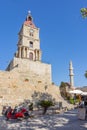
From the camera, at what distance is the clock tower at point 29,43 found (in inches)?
1638

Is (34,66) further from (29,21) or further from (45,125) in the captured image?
(45,125)

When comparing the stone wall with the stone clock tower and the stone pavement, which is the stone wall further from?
the stone pavement

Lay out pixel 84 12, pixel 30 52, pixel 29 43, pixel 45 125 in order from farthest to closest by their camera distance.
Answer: pixel 29 43 < pixel 30 52 < pixel 45 125 < pixel 84 12

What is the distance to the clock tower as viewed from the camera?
41594mm

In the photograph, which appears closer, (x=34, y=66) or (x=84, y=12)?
(x=84, y=12)

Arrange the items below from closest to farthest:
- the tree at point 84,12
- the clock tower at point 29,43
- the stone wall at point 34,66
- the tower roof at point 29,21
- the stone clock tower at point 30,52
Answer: the tree at point 84,12
the stone wall at point 34,66
the stone clock tower at point 30,52
the clock tower at point 29,43
the tower roof at point 29,21

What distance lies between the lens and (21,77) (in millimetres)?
25641

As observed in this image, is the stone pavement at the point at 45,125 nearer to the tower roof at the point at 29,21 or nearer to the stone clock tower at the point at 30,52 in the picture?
the stone clock tower at the point at 30,52

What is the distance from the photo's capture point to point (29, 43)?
43.5 metres

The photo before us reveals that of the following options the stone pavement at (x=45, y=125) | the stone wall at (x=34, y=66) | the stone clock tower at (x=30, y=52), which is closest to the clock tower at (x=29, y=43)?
the stone clock tower at (x=30, y=52)

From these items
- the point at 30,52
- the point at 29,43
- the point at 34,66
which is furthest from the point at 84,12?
the point at 29,43


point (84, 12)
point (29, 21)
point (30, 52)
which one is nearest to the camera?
point (84, 12)

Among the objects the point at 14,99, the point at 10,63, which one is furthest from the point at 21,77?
the point at 10,63

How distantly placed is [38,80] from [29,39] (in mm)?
19315
